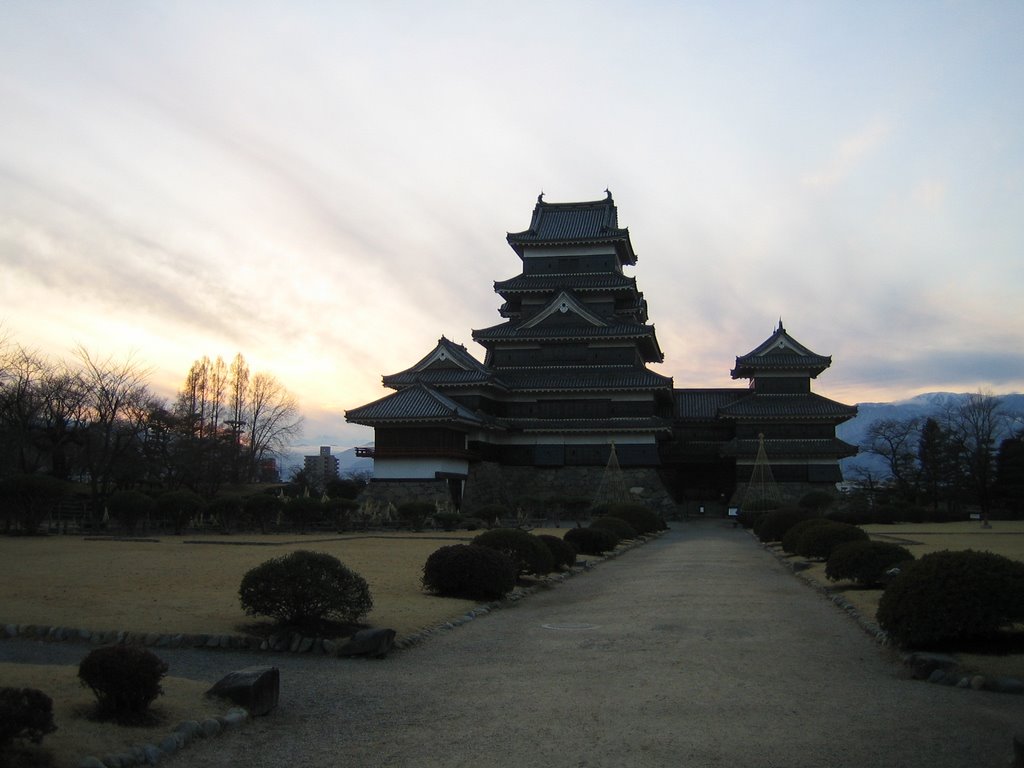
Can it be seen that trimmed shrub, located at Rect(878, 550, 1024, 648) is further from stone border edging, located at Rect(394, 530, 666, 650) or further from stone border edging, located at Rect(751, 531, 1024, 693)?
stone border edging, located at Rect(394, 530, 666, 650)

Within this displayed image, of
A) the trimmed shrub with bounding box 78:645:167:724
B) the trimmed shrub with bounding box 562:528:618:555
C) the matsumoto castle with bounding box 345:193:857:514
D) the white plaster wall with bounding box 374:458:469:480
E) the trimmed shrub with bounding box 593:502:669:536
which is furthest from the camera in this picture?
the matsumoto castle with bounding box 345:193:857:514

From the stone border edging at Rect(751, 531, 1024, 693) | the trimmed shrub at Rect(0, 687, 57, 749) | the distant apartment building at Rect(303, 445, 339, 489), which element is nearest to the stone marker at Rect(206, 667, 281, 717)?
the trimmed shrub at Rect(0, 687, 57, 749)

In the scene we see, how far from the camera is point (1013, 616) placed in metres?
9.96

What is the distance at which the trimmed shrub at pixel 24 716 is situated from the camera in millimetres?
5602

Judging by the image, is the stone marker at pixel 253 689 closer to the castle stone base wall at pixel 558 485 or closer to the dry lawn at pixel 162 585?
the dry lawn at pixel 162 585

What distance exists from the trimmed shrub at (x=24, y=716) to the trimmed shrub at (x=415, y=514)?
32.6 m

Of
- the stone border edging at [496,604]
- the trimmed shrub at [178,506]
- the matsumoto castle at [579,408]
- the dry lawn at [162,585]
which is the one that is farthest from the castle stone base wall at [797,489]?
the trimmed shrub at [178,506]

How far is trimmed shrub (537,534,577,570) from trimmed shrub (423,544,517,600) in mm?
5008

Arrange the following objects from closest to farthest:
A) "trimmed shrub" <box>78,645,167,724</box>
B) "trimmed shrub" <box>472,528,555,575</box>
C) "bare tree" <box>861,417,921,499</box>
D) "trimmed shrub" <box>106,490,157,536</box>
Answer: "trimmed shrub" <box>78,645,167,724</box>, "trimmed shrub" <box>472,528,555,575</box>, "trimmed shrub" <box>106,490,157,536</box>, "bare tree" <box>861,417,921,499</box>

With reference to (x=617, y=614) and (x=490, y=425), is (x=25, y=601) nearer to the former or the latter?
(x=617, y=614)

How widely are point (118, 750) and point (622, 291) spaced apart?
51.0m

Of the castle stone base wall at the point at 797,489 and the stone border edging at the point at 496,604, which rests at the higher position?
the castle stone base wall at the point at 797,489

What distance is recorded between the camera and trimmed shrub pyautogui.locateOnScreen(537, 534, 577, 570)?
70.4 feet

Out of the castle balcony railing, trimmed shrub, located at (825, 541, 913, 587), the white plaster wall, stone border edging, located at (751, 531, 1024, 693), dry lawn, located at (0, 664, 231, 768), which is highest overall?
the castle balcony railing
